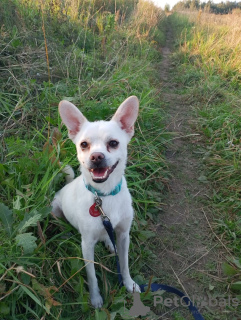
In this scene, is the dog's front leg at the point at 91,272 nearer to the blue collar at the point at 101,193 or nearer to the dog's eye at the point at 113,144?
the blue collar at the point at 101,193

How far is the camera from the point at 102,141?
155cm

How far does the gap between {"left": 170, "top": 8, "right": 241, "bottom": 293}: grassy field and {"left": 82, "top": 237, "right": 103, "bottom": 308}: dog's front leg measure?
3.58 feet

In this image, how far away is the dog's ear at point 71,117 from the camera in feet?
5.44

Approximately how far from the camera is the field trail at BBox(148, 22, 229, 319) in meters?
1.94

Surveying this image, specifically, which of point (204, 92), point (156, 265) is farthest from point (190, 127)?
point (156, 265)

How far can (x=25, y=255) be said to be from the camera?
1.46 meters

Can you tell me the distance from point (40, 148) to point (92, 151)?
1.23 meters

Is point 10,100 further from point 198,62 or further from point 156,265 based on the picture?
point 198,62

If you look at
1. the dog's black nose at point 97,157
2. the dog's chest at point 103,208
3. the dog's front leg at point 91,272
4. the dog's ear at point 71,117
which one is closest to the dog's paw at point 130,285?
the dog's front leg at point 91,272

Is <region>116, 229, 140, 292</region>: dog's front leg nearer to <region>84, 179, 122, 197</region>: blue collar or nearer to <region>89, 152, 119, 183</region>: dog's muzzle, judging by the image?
<region>84, 179, 122, 197</region>: blue collar

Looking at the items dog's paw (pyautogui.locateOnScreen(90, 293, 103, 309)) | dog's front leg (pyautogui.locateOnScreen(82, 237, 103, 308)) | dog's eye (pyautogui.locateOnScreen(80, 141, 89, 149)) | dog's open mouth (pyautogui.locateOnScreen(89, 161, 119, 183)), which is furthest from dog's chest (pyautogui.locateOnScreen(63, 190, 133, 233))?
dog's paw (pyautogui.locateOnScreen(90, 293, 103, 309))

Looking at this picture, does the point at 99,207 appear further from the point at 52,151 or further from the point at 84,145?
the point at 52,151

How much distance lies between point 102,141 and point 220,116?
280cm

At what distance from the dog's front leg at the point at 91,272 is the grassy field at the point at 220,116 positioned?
1.09m
